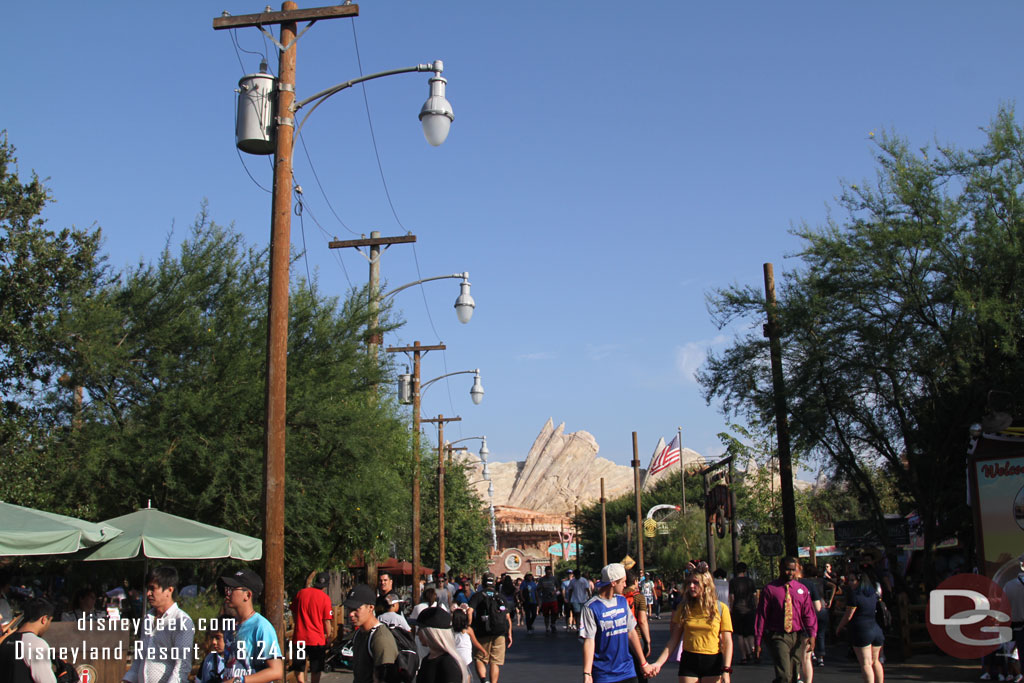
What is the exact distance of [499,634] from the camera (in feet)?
46.6

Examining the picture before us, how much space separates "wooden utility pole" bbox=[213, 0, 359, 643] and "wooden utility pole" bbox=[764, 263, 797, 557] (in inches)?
508

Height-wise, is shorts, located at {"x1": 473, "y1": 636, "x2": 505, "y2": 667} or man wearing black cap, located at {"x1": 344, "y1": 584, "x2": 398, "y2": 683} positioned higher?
man wearing black cap, located at {"x1": 344, "y1": 584, "x2": 398, "y2": 683}

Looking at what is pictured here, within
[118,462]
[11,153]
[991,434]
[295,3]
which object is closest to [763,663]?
[991,434]

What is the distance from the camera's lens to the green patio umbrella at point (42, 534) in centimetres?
1139

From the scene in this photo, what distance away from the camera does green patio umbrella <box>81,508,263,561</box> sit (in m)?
12.7

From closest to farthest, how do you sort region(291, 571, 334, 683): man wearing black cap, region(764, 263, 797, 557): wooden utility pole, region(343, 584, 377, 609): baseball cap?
region(343, 584, 377, 609): baseball cap
region(291, 571, 334, 683): man wearing black cap
region(764, 263, 797, 557): wooden utility pole

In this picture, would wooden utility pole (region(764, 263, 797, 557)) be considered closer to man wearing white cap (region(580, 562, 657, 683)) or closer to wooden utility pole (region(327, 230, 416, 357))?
wooden utility pole (region(327, 230, 416, 357))

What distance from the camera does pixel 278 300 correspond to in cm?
1110

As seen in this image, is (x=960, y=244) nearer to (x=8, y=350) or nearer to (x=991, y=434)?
(x=991, y=434)

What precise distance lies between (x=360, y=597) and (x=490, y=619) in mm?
7317

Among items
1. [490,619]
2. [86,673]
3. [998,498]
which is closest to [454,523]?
[998,498]

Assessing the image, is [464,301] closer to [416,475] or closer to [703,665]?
[416,475]

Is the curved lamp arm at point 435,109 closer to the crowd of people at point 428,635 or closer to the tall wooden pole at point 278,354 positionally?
the tall wooden pole at point 278,354

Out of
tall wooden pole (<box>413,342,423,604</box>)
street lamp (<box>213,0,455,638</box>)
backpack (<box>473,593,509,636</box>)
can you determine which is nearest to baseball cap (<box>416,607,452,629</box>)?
street lamp (<box>213,0,455,638</box>)
